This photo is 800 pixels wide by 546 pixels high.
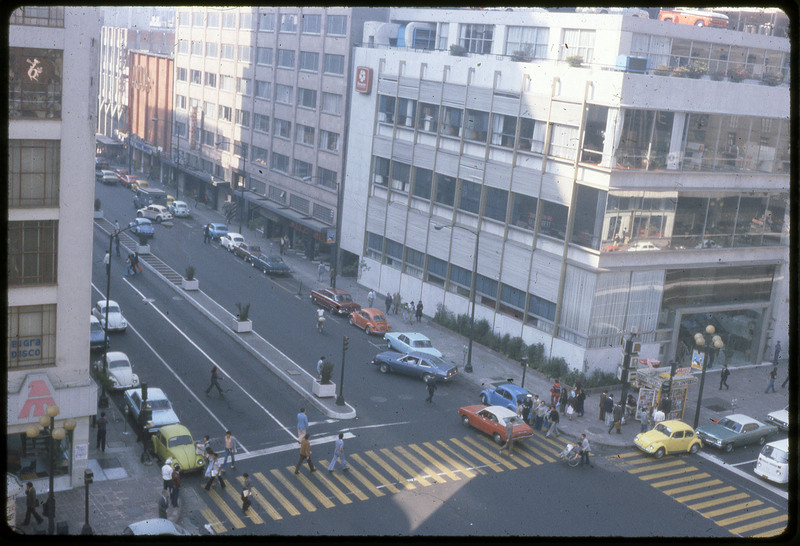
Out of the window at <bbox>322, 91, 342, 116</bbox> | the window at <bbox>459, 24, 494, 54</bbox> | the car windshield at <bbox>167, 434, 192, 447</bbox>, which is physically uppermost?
the window at <bbox>459, 24, 494, 54</bbox>

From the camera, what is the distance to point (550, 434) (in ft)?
127

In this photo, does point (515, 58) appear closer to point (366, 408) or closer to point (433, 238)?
point (433, 238)

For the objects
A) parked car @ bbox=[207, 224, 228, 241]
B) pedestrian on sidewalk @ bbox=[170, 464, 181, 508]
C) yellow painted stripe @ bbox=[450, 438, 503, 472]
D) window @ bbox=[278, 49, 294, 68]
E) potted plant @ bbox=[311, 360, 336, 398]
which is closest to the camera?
pedestrian on sidewalk @ bbox=[170, 464, 181, 508]

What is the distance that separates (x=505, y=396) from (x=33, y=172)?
24.5 meters

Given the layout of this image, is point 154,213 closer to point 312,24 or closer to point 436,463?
point 312,24

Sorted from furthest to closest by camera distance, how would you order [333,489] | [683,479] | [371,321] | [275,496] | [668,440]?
[371,321]
[668,440]
[683,479]
[333,489]
[275,496]

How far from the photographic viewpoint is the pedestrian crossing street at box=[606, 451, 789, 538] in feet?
102

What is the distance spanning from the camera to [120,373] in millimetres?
39500

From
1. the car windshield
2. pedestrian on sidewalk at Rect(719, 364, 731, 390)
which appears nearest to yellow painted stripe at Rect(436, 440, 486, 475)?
the car windshield

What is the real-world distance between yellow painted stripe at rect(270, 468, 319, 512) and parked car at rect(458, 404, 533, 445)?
10200mm

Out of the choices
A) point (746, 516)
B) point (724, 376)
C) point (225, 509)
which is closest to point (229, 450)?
point (225, 509)

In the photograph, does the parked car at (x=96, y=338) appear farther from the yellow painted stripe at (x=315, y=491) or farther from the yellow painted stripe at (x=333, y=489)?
the yellow painted stripe at (x=333, y=489)

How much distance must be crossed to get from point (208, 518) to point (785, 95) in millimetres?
42473

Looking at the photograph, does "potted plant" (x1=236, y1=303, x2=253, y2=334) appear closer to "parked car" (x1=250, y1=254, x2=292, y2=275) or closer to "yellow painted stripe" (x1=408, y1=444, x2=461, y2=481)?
"parked car" (x1=250, y1=254, x2=292, y2=275)
